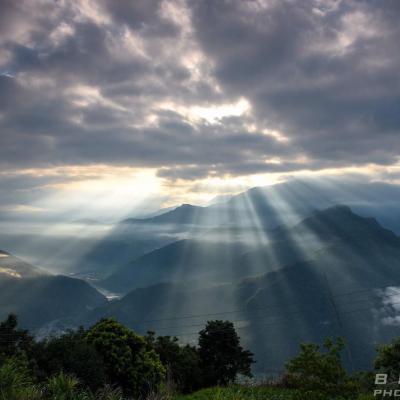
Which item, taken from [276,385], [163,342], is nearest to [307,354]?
[276,385]

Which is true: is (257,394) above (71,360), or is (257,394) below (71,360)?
below

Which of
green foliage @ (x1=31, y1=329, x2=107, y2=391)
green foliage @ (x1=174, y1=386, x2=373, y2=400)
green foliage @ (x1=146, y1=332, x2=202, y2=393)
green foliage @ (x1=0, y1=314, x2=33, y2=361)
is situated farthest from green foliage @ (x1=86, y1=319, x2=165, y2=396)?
green foliage @ (x1=146, y1=332, x2=202, y2=393)

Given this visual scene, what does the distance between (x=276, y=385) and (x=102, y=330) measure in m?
18.2

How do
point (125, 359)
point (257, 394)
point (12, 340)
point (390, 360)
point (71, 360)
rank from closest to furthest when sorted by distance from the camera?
point (390, 360) → point (257, 394) → point (71, 360) → point (125, 359) → point (12, 340)

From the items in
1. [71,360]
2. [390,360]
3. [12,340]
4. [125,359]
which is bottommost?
[125,359]

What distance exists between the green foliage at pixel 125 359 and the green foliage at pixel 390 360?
62.6 feet

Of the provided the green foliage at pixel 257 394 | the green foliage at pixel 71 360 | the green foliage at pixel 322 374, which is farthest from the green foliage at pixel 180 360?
the green foliage at pixel 322 374

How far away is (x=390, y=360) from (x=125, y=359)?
76.3ft

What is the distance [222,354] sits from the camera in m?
72.6

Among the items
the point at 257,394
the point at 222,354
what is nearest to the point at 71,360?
the point at 257,394

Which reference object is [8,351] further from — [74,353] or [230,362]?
[230,362]

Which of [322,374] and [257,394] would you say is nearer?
[322,374]

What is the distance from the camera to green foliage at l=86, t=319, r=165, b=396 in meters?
38.1

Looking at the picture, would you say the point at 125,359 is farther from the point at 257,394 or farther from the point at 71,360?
the point at 257,394
